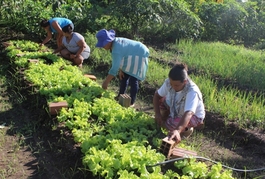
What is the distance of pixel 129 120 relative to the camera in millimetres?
3518

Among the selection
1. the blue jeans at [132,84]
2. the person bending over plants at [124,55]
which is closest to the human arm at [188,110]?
the person bending over plants at [124,55]

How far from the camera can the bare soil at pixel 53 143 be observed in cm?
314

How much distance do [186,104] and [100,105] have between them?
1174 millimetres

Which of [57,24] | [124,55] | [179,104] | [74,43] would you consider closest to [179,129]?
[179,104]

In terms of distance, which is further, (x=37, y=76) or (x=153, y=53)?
(x=153, y=53)

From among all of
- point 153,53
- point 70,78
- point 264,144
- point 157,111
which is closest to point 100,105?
point 157,111

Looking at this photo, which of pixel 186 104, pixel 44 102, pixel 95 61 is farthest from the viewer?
pixel 95 61

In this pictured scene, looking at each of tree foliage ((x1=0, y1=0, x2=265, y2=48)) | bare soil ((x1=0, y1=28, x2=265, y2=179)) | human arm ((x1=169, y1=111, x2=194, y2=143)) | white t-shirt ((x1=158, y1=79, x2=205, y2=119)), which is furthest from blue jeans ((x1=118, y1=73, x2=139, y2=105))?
tree foliage ((x1=0, y1=0, x2=265, y2=48))

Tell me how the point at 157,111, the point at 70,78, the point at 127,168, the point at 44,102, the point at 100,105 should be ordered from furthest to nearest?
the point at 70,78 → the point at 44,102 → the point at 100,105 → the point at 157,111 → the point at 127,168

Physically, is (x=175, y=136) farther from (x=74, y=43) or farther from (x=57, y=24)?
(x=57, y=24)

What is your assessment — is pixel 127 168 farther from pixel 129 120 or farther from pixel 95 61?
pixel 95 61

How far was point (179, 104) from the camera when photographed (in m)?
3.43

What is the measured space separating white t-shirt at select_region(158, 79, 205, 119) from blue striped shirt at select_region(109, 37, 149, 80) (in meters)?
0.88

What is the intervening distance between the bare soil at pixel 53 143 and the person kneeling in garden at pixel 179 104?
496 mm
